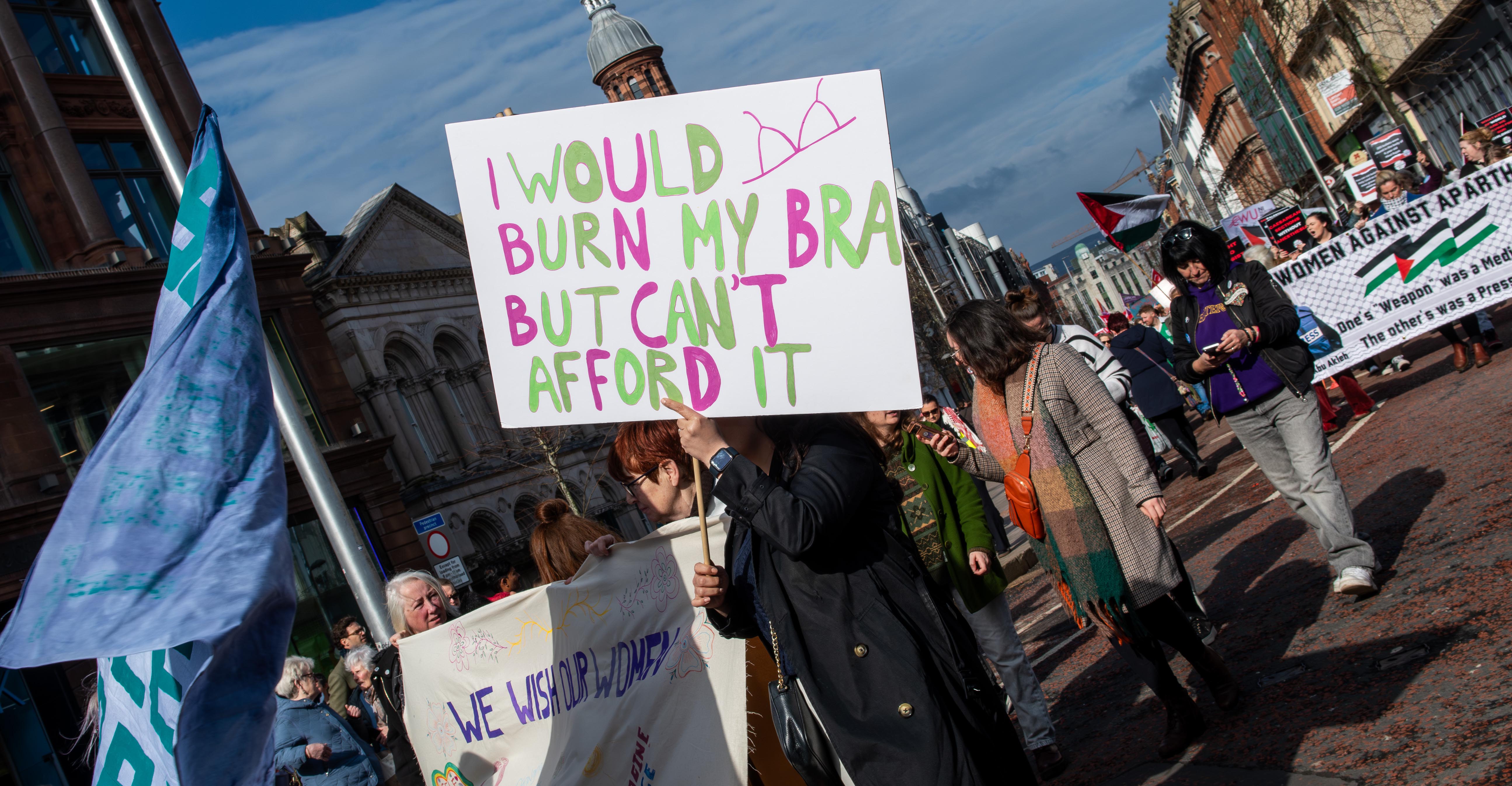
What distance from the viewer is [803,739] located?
2.58 metres

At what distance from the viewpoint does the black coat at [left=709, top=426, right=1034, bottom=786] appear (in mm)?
2393

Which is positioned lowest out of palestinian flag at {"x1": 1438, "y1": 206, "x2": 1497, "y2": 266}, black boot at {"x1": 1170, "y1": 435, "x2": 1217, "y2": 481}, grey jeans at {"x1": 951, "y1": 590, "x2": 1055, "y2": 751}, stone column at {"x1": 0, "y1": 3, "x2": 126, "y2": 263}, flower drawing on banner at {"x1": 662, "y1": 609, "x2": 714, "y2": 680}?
black boot at {"x1": 1170, "y1": 435, "x2": 1217, "y2": 481}

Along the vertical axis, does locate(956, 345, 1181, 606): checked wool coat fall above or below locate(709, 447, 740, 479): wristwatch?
below

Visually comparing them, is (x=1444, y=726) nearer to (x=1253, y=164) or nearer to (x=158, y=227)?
(x=158, y=227)

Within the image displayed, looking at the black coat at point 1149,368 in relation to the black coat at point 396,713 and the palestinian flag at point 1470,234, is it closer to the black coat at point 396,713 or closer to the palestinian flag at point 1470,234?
the palestinian flag at point 1470,234

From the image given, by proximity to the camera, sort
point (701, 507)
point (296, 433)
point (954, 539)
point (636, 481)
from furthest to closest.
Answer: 1. point (296, 433)
2. point (954, 539)
3. point (636, 481)
4. point (701, 507)

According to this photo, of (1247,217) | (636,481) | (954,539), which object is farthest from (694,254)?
(1247,217)

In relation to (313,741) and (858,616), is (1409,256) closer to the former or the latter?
(858,616)

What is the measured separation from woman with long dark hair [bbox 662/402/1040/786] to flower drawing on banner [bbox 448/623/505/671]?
5.66ft

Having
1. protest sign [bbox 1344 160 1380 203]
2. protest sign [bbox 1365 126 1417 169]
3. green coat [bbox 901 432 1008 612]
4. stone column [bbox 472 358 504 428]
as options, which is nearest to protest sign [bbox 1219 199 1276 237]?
protest sign [bbox 1365 126 1417 169]

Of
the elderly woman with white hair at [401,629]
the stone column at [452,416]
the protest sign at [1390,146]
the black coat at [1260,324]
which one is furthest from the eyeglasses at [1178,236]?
the stone column at [452,416]

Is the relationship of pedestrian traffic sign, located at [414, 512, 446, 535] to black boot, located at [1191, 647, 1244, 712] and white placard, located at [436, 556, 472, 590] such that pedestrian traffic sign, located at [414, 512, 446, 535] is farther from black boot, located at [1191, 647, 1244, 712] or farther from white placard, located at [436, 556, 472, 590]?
black boot, located at [1191, 647, 1244, 712]

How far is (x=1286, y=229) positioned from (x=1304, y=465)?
17.1m

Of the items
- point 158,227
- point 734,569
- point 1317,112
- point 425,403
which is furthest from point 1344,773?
point 1317,112
